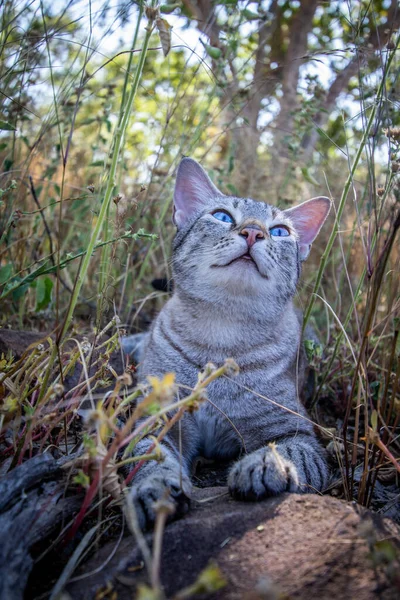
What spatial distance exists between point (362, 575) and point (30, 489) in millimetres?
1164

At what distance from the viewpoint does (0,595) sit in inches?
60.4

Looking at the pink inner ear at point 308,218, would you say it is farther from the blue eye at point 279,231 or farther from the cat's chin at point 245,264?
the cat's chin at point 245,264

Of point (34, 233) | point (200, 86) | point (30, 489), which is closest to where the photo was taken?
point (30, 489)

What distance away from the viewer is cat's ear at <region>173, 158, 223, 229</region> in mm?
3611

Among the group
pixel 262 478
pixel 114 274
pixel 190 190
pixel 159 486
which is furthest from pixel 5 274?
pixel 262 478

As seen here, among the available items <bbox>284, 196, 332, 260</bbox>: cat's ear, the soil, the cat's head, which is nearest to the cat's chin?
the cat's head

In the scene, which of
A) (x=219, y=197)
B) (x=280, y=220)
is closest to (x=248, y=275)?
(x=280, y=220)

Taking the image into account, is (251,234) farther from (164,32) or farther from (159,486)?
(159,486)

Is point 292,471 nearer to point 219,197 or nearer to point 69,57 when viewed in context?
point 219,197

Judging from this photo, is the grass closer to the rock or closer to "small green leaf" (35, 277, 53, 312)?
"small green leaf" (35, 277, 53, 312)

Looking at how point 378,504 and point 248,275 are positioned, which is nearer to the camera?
point 378,504

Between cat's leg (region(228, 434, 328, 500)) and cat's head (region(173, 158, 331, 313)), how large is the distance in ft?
3.03

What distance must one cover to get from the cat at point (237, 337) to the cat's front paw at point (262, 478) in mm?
380

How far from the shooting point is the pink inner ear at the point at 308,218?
3.62 metres
